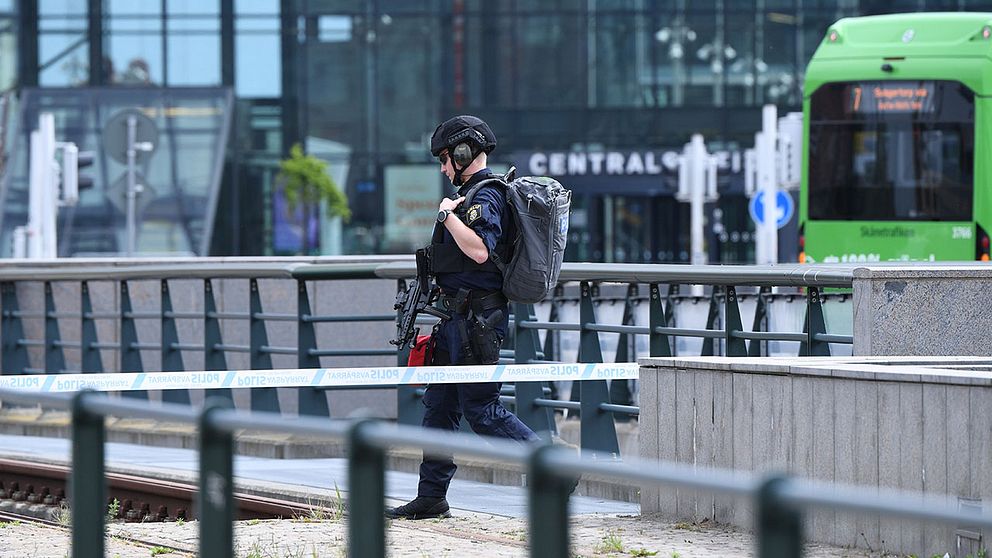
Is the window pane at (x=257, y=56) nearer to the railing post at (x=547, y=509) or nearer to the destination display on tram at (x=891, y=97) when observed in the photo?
the destination display on tram at (x=891, y=97)

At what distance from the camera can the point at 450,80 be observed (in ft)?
144

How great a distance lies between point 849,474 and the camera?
6637 millimetres

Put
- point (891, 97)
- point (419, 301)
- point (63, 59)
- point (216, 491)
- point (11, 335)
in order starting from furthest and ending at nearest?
1. point (63, 59)
2. point (891, 97)
3. point (11, 335)
4. point (419, 301)
5. point (216, 491)

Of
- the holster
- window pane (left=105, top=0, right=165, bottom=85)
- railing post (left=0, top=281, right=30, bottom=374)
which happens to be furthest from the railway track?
window pane (left=105, top=0, right=165, bottom=85)

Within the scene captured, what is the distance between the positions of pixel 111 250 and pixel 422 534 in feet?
111

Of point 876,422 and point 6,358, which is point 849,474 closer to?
point 876,422

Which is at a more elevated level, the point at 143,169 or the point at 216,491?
the point at 143,169

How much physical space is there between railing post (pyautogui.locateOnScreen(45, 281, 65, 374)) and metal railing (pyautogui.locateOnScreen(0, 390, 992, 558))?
1008 cm

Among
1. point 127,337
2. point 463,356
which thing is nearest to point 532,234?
point 463,356

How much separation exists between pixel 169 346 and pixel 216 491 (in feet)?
31.9

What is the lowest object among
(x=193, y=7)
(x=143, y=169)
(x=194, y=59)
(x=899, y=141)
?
(x=899, y=141)

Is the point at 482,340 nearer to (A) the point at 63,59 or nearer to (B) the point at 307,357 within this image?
(B) the point at 307,357

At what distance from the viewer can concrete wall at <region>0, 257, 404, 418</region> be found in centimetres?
1387

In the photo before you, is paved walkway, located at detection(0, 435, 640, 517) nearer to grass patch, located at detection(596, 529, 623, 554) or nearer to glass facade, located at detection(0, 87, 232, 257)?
grass patch, located at detection(596, 529, 623, 554)
